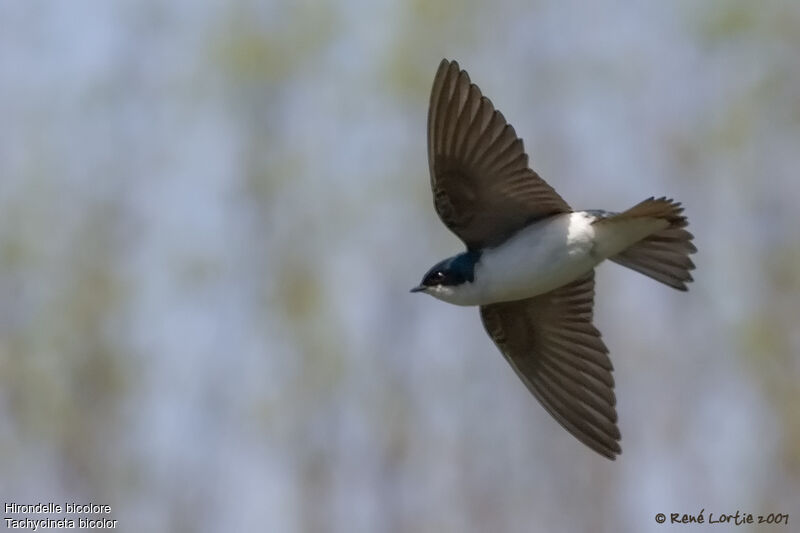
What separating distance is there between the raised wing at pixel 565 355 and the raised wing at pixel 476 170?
34 cm

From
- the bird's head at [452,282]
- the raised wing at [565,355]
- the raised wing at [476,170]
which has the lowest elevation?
the raised wing at [565,355]

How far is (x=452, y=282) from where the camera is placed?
3256mm

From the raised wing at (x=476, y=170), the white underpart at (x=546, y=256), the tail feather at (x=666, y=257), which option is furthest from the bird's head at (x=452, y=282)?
the tail feather at (x=666, y=257)

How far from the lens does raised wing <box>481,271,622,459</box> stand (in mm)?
3568

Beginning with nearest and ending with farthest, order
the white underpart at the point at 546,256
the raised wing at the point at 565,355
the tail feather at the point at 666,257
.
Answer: the white underpart at the point at 546,256 < the tail feather at the point at 666,257 < the raised wing at the point at 565,355

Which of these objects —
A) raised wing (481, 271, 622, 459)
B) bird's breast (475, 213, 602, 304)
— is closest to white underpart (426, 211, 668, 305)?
bird's breast (475, 213, 602, 304)

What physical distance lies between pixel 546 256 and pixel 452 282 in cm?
21

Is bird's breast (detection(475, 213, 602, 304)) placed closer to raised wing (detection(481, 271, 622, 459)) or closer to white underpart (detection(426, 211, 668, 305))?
white underpart (detection(426, 211, 668, 305))

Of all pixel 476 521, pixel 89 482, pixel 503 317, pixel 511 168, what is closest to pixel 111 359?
pixel 89 482

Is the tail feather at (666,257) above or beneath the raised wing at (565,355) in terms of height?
above

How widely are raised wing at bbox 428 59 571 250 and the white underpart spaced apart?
0.06m

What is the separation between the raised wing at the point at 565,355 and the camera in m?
3.57

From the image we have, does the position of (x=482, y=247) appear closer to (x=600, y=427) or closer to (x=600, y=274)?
(x=600, y=427)

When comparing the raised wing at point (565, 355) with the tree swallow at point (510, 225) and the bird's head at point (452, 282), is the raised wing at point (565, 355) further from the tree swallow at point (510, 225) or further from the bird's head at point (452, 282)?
the bird's head at point (452, 282)
